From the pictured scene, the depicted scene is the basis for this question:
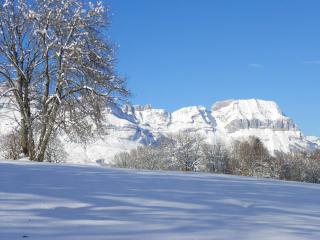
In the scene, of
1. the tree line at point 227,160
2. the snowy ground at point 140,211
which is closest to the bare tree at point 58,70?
the snowy ground at point 140,211

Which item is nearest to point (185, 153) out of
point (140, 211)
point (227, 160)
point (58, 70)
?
point (227, 160)

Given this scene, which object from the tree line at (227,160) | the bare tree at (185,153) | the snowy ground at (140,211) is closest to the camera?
the snowy ground at (140,211)

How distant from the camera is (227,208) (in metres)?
6.77

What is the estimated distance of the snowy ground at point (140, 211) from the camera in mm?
4930

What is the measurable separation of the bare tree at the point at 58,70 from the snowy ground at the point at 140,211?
12.6 m

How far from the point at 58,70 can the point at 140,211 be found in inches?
656

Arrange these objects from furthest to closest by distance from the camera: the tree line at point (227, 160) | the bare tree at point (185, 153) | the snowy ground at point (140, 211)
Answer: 1. the bare tree at point (185, 153)
2. the tree line at point (227, 160)
3. the snowy ground at point (140, 211)

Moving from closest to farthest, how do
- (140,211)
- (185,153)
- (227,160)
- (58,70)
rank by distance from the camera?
(140,211)
(58,70)
(185,153)
(227,160)

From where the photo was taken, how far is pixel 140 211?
235 inches

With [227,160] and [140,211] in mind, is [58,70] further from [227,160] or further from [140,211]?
[227,160]

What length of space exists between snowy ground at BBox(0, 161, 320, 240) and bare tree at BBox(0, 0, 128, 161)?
1256cm

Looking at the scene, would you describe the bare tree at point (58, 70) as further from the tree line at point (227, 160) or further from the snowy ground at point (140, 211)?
the tree line at point (227, 160)

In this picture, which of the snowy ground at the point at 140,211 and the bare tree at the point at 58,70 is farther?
the bare tree at the point at 58,70

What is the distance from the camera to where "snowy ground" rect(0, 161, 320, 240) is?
493 cm
